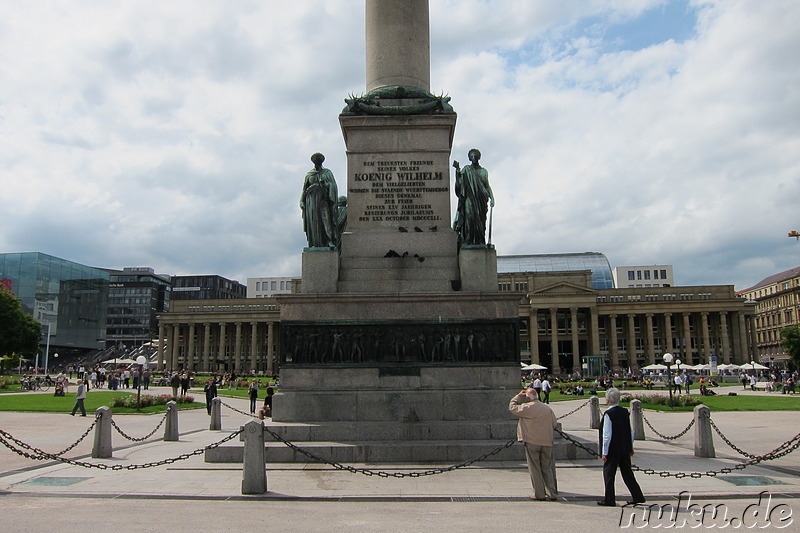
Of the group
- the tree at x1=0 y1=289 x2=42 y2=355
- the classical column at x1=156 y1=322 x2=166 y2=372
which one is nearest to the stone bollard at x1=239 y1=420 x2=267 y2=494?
the tree at x1=0 y1=289 x2=42 y2=355

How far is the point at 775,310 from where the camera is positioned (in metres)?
149

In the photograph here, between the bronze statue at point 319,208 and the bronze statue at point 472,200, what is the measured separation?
3.75 metres

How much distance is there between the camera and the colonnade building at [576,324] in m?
134

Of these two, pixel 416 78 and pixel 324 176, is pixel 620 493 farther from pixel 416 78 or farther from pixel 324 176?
pixel 416 78

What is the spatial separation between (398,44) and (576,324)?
402ft

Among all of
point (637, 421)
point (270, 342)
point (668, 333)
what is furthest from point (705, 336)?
point (637, 421)

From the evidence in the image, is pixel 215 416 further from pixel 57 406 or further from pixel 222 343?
pixel 222 343

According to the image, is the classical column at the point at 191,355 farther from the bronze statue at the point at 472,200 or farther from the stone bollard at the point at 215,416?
the bronze statue at the point at 472,200

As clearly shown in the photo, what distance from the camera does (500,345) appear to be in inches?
666

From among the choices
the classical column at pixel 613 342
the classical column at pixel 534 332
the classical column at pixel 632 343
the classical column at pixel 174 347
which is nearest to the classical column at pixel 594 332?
the classical column at pixel 613 342

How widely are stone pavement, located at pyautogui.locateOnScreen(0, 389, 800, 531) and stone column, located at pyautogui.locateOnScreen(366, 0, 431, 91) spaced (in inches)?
480

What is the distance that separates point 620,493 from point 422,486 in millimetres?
3613

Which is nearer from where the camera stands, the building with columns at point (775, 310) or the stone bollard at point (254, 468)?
the stone bollard at point (254, 468)

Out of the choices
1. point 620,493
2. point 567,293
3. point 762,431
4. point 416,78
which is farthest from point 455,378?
point 567,293
